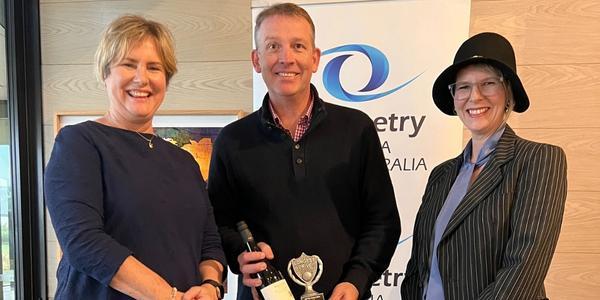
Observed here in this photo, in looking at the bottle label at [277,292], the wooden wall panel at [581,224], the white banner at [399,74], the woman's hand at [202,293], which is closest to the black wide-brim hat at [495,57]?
the white banner at [399,74]

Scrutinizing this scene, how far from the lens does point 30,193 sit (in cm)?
234

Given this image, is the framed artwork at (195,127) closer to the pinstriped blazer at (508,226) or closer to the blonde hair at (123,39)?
the blonde hair at (123,39)

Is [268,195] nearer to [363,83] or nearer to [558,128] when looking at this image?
[363,83]

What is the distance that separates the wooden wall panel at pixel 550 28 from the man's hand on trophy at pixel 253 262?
4.54 feet

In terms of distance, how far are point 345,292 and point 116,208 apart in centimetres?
59

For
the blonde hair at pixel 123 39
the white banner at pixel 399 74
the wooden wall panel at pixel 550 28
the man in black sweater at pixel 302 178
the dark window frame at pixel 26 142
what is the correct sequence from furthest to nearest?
the dark window frame at pixel 26 142 < the wooden wall panel at pixel 550 28 < the white banner at pixel 399 74 < the man in black sweater at pixel 302 178 < the blonde hair at pixel 123 39

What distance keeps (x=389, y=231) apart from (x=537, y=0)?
127 centimetres

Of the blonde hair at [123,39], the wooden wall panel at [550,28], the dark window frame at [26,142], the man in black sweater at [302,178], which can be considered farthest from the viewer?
the dark window frame at [26,142]

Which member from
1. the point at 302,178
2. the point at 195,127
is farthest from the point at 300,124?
the point at 195,127

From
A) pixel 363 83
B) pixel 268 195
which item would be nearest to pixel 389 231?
pixel 268 195

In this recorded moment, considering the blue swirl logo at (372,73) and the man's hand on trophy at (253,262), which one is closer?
the man's hand on trophy at (253,262)

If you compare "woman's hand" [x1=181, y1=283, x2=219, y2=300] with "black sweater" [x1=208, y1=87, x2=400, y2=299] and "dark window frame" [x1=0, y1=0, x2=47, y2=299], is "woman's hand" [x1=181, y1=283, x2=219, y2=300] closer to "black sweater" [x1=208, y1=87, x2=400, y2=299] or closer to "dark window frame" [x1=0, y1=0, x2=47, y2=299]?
"black sweater" [x1=208, y1=87, x2=400, y2=299]

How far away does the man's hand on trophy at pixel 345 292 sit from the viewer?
1.20 m

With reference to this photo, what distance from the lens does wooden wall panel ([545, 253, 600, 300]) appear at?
1.98 metres
